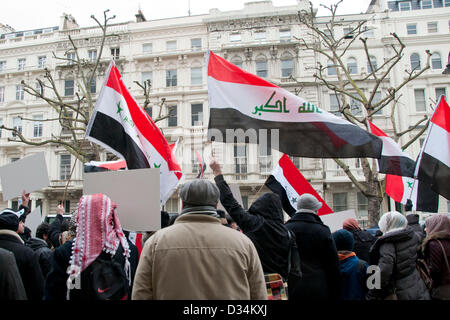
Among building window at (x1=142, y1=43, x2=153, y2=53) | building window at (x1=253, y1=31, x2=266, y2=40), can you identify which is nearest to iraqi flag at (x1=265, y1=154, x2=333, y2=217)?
building window at (x1=253, y1=31, x2=266, y2=40)

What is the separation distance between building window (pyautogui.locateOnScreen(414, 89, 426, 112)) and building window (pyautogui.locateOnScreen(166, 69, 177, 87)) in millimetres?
17960

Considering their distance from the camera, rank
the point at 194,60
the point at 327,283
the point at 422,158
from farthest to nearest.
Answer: the point at 194,60
the point at 422,158
the point at 327,283

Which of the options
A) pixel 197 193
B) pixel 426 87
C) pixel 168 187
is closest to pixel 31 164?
pixel 168 187

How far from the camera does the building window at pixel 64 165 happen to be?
30.5m

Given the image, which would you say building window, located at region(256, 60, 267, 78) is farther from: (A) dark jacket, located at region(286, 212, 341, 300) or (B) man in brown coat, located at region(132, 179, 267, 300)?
(B) man in brown coat, located at region(132, 179, 267, 300)

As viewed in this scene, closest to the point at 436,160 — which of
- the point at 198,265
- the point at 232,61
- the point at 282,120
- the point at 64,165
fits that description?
the point at 282,120

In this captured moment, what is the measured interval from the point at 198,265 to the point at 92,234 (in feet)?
3.12

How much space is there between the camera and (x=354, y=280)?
4363 millimetres

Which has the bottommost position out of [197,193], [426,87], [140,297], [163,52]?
[140,297]

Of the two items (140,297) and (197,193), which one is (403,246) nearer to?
(197,193)

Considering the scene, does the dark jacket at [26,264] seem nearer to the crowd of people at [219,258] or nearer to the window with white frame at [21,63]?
the crowd of people at [219,258]

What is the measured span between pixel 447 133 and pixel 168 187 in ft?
14.6

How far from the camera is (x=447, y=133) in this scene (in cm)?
601

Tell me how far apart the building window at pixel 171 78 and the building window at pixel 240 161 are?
24.3 ft
